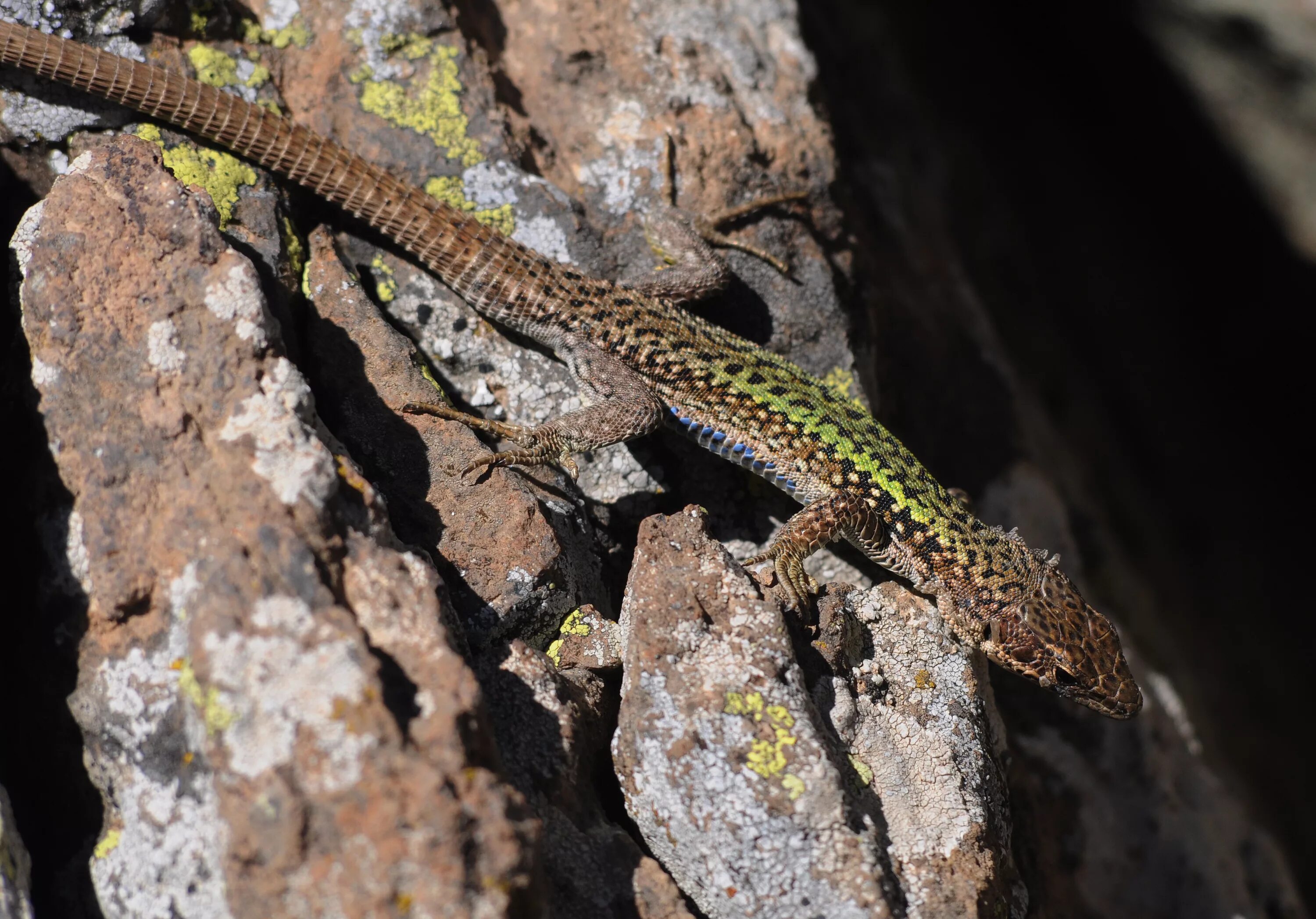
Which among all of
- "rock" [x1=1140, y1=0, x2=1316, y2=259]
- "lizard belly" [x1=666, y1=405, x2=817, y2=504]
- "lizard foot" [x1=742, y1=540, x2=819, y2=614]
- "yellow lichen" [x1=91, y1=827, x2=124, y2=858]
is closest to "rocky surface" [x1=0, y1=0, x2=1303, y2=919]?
"yellow lichen" [x1=91, y1=827, x2=124, y2=858]

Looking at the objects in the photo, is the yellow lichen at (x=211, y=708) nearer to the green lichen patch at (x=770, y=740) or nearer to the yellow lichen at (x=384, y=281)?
the green lichen patch at (x=770, y=740)

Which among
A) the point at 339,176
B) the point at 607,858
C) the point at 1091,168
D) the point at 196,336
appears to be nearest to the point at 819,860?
the point at 607,858

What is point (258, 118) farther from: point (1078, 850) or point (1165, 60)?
point (1165, 60)

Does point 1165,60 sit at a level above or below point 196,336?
above

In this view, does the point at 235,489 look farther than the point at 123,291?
No

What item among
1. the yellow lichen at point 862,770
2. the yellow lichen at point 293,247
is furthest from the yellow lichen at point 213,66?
the yellow lichen at point 862,770

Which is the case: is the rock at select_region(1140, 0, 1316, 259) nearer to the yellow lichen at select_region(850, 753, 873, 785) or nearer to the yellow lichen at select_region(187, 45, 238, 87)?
the yellow lichen at select_region(850, 753, 873, 785)
